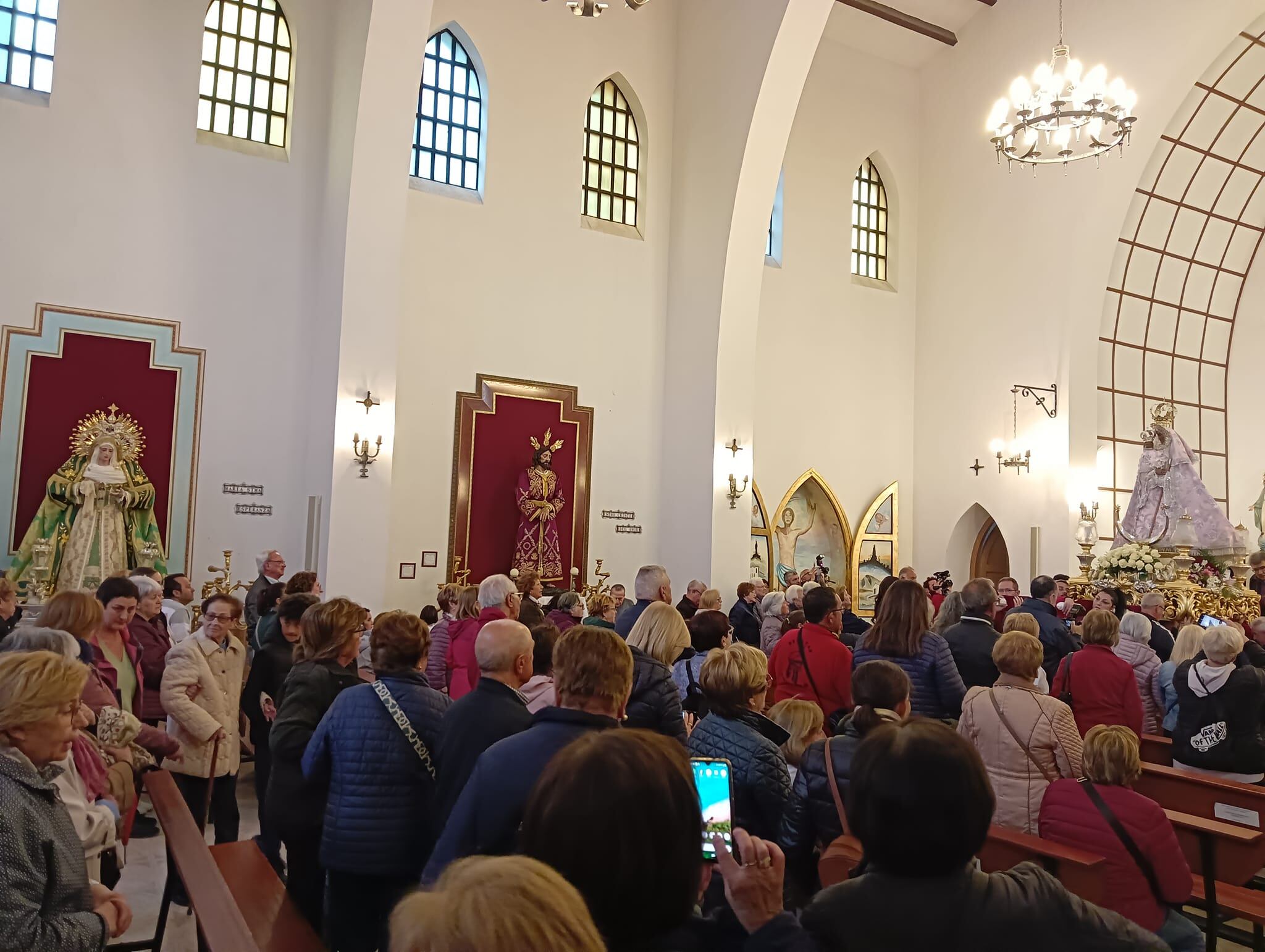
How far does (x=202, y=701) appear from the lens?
176 inches

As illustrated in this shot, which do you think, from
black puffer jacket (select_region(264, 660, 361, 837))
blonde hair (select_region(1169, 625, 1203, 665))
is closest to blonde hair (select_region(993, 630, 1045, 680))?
blonde hair (select_region(1169, 625, 1203, 665))

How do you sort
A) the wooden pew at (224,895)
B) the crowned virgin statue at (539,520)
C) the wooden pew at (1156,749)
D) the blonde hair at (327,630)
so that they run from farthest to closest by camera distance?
the crowned virgin statue at (539,520) → the wooden pew at (1156,749) → the blonde hair at (327,630) → the wooden pew at (224,895)

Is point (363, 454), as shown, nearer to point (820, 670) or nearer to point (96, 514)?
point (96, 514)

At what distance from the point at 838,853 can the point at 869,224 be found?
13.5m

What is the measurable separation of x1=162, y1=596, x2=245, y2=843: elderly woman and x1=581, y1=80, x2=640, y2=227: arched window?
8873 millimetres

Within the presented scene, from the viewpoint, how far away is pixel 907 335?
15125mm

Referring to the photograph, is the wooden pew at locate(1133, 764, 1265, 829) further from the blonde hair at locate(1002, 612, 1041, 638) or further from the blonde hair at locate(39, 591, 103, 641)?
the blonde hair at locate(39, 591, 103, 641)

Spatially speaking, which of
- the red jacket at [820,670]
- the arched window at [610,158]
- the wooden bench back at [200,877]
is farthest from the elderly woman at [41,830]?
the arched window at [610,158]

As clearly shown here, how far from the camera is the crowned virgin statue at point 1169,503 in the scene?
11.1m

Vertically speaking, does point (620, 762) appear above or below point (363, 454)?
below

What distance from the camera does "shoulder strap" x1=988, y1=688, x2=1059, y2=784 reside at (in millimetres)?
3639

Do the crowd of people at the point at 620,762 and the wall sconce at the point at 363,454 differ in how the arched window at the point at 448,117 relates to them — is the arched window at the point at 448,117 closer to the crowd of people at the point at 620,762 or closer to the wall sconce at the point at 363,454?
the wall sconce at the point at 363,454

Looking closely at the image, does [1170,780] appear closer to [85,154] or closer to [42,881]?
[42,881]

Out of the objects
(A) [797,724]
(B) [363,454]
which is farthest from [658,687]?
(B) [363,454]
